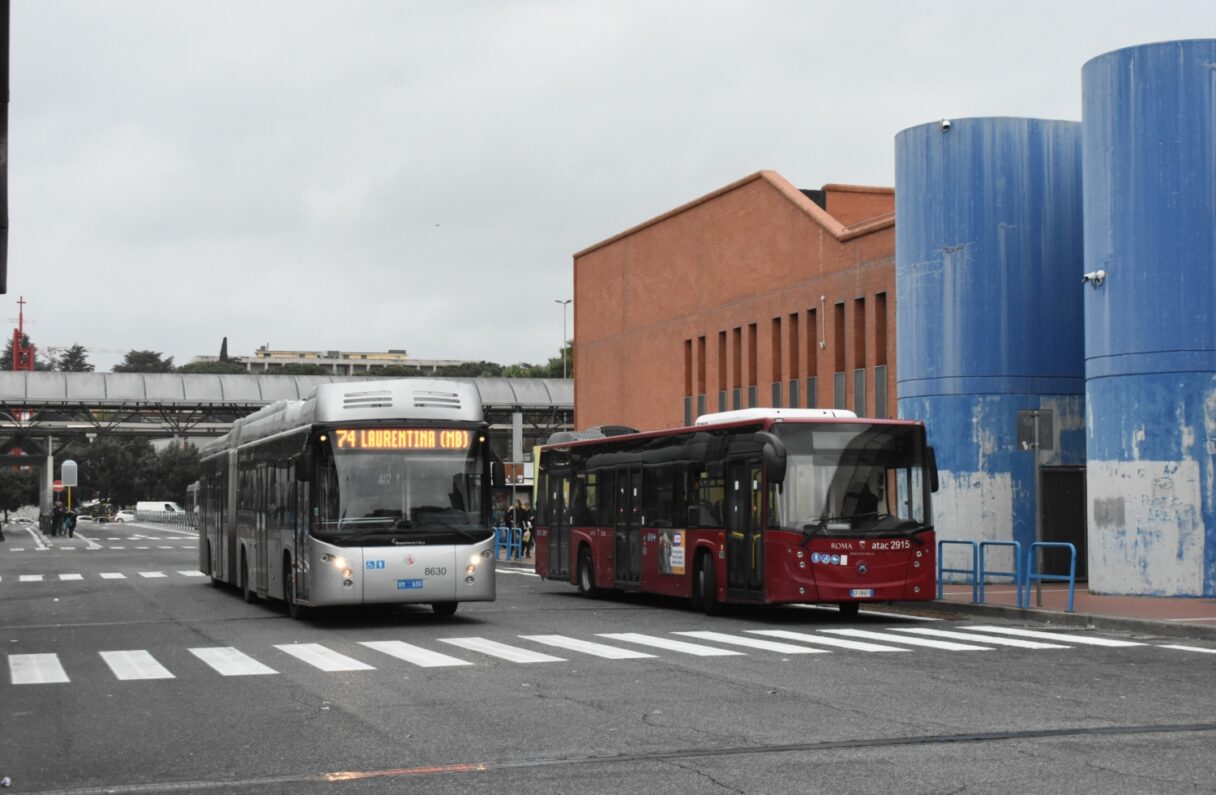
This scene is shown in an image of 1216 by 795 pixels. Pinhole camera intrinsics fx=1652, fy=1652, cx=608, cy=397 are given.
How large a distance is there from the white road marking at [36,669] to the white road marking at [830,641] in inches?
314

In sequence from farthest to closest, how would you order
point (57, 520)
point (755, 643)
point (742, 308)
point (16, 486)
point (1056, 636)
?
point (16, 486), point (57, 520), point (742, 308), point (1056, 636), point (755, 643)

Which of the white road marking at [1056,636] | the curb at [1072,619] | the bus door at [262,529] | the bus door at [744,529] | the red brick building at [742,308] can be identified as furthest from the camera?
the red brick building at [742,308]

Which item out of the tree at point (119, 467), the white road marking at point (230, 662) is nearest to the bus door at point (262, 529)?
the white road marking at point (230, 662)

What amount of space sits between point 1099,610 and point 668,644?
714cm

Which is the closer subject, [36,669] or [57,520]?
[36,669]

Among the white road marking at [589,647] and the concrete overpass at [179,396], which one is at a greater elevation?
the concrete overpass at [179,396]

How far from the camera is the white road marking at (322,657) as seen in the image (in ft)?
51.8

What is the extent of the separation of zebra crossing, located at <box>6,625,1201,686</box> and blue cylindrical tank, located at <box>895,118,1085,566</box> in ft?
32.2

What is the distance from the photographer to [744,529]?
22.3 m

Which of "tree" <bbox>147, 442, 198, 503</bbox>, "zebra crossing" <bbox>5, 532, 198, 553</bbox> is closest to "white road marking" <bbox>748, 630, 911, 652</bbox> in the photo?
"zebra crossing" <bbox>5, 532, 198, 553</bbox>

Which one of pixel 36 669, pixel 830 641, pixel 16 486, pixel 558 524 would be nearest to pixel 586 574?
pixel 558 524

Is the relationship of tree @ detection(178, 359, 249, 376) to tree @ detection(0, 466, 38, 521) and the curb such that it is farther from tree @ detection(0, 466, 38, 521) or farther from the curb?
the curb

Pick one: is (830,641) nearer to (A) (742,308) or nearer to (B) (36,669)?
(B) (36,669)

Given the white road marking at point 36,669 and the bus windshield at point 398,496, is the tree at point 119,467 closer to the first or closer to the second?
the bus windshield at point 398,496
